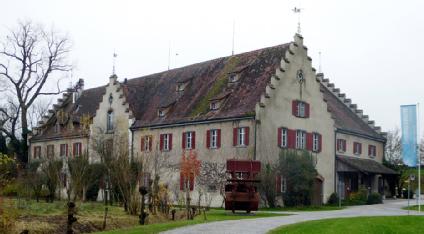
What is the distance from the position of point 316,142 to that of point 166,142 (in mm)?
11788

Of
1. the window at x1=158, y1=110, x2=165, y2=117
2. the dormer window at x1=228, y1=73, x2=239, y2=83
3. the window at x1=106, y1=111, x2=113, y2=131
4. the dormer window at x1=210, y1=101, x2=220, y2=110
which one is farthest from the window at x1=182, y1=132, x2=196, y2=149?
the window at x1=106, y1=111, x2=113, y2=131

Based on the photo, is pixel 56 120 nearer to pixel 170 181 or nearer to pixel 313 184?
pixel 170 181

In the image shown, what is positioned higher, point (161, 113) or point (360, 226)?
point (161, 113)

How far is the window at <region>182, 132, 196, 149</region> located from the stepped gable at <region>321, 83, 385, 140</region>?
1274 cm

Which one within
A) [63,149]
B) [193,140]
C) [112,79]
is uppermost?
[112,79]

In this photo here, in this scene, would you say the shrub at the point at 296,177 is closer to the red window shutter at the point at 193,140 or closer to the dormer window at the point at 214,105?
the dormer window at the point at 214,105

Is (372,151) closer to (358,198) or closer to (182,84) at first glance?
(358,198)

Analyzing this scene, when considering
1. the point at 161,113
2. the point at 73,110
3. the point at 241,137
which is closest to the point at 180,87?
the point at 161,113

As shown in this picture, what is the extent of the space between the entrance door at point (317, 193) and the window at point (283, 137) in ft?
11.0

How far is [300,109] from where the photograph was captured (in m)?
45.3

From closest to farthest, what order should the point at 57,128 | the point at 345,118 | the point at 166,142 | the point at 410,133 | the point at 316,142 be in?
1. the point at 410,133
2. the point at 316,142
3. the point at 166,142
4. the point at 345,118
5. the point at 57,128

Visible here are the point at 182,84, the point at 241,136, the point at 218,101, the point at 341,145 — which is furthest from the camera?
the point at 182,84

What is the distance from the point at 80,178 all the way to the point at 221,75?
1810 centimetres

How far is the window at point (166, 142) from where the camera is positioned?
47.3 metres
